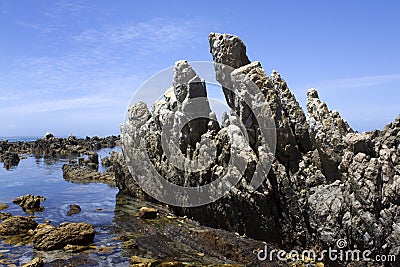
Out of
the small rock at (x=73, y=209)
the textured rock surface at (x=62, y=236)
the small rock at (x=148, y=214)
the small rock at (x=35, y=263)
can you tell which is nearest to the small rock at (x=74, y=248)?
the textured rock surface at (x=62, y=236)

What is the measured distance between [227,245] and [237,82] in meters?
9.13

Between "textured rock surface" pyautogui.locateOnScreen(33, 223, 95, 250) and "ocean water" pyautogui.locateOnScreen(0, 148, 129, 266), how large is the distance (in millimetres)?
460

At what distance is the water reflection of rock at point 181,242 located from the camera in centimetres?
1669

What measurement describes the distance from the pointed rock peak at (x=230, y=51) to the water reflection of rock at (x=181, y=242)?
420 inches

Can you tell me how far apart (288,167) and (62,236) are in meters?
12.6

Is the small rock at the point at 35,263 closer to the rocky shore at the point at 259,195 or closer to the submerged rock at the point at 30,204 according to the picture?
the rocky shore at the point at 259,195

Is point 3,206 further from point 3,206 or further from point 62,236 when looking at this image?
point 62,236

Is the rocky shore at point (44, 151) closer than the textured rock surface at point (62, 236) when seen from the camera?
No

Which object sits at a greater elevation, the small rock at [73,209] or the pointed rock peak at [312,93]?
the pointed rock peak at [312,93]

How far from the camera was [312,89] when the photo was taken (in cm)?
1953

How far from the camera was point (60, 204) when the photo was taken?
2916cm

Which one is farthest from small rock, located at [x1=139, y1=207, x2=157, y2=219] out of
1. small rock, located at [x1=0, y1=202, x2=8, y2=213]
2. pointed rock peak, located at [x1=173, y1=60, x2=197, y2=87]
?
small rock, located at [x1=0, y1=202, x2=8, y2=213]

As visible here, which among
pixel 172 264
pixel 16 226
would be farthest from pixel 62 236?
pixel 172 264

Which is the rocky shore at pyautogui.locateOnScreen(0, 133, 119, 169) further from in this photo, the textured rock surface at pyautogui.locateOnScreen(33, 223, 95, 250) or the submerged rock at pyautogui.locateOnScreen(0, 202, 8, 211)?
the textured rock surface at pyautogui.locateOnScreen(33, 223, 95, 250)
